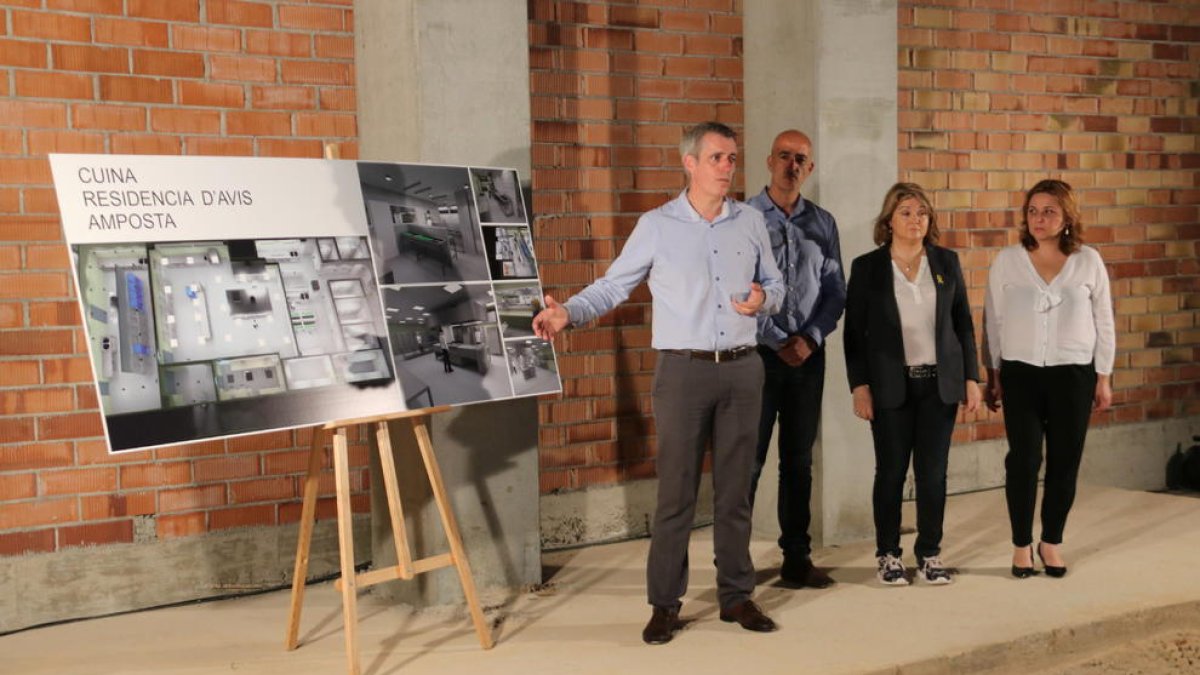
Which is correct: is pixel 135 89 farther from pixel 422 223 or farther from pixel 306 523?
pixel 306 523

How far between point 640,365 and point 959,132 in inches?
87.5

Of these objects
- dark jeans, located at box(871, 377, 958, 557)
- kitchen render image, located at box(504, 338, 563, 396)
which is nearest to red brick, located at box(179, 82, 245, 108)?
kitchen render image, located at box(504, 338, 563, 396)

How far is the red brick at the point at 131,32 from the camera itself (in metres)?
4.49

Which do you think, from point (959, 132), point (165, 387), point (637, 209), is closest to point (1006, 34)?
point (959, 132)

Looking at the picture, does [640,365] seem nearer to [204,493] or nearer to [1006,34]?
[204,493]

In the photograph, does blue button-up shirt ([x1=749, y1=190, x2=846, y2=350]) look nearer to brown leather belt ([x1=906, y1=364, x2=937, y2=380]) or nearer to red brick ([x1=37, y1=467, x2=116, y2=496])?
brown leather belt ([x1=906, y1=364, x2=937, y2=380])

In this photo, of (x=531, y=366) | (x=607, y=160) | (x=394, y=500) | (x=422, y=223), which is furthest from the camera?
(x=607, y=160)

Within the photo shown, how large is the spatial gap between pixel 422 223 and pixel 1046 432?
251cm

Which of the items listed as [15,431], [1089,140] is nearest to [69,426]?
[15,431]

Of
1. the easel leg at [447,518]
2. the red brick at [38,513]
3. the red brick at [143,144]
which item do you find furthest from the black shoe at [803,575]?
the red brick at [143,144]

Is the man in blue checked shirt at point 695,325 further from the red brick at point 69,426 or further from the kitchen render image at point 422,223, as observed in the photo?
the red brick at point 69,426

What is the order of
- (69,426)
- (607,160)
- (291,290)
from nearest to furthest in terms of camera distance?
(291,290) → (69,426) → (607,160)

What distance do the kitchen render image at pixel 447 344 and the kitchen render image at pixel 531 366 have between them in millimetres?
32

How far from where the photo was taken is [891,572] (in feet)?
15.7
